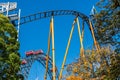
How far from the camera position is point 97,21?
59.9 feet

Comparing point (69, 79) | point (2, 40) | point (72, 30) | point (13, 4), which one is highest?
point (13, 4)

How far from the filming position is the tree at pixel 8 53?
1866 cm

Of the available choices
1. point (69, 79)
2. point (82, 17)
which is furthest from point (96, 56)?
point (82, 17)

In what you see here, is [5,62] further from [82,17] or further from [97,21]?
[82,17]

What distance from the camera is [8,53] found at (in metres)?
19.2

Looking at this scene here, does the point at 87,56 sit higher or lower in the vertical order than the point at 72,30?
lower

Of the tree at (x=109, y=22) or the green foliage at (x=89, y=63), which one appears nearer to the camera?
the tree at (x=109, y=22)

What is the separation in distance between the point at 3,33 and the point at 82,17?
14851mm

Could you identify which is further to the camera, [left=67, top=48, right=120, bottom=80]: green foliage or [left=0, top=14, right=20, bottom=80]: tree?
[left=67, top=48, right=120, bottom=80]: green foliage

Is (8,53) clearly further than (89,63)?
No

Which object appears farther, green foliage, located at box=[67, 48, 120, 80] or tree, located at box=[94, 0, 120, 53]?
green foliage, located at box=[67, 48, 120, 80]

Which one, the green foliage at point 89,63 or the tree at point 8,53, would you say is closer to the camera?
the tree at point 8,53

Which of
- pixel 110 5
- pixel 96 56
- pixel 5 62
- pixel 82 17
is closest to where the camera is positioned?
pixel 110 5

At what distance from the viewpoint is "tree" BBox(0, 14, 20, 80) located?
18659 millimetres
